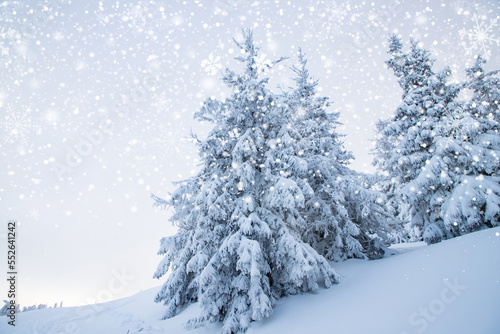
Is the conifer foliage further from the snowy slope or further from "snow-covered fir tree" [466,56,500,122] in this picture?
"snow-covered fir tree" [466,56,500,122]

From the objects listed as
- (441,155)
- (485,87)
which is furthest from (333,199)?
(485,87)

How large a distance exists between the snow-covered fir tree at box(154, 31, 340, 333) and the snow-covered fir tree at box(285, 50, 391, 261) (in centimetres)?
157

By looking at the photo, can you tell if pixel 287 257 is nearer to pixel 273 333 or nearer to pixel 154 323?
pixel 273 333

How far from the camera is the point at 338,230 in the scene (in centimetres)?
1232

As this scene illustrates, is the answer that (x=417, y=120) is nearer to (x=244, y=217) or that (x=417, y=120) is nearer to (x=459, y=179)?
(x=459, y=179)

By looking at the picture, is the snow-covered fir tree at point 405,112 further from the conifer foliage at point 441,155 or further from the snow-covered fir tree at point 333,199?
the snow-covered fir tree at point 333,199

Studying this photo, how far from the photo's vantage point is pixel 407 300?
717 cm

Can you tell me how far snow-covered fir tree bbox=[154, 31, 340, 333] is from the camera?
8.35 meters

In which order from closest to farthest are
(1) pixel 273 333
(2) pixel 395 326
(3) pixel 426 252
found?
(2) pixel 395 326 < (1) pixel 273 333 < (3) pixel 426 252

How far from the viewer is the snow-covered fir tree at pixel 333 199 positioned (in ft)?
40.4

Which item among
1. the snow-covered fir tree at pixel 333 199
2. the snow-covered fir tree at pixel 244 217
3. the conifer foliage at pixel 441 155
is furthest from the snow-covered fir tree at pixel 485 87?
the snow-covered fir tree at pixel 244 217

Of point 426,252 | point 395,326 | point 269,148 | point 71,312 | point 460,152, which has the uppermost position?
point 269,148

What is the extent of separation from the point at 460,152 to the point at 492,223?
3330mm

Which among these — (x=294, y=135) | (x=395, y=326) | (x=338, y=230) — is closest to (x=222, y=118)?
(x=294, y=135)
